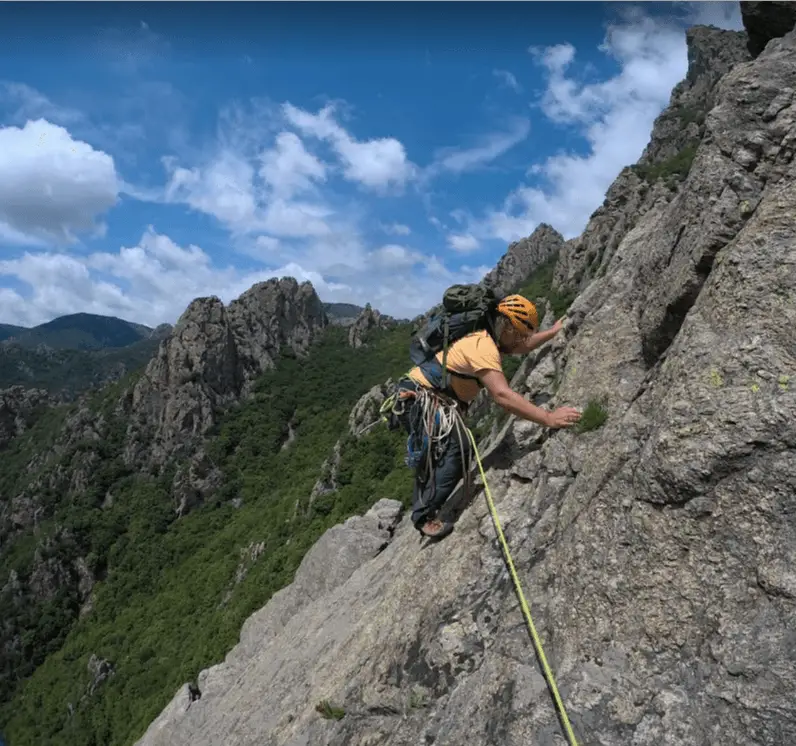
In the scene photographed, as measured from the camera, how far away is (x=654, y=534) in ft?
14.3

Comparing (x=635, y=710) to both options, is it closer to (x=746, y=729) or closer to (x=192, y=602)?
(x=746, y=729)

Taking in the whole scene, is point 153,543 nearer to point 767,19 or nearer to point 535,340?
point 535,340

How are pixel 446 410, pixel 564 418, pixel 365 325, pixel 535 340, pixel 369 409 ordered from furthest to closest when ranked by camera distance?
1. pixel 365 325
2. pixel 369 409
3. pixel 535 340
4. pixel 446 410
5. pixel 564 418

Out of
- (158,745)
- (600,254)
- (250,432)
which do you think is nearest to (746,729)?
(158,745)

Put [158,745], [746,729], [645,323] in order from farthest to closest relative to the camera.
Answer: [158,745]
[645,323]
[746,729]

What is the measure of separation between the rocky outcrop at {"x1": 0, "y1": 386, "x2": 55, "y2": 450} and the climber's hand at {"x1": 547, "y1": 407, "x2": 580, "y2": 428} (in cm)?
16395

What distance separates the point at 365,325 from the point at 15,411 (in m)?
96.1

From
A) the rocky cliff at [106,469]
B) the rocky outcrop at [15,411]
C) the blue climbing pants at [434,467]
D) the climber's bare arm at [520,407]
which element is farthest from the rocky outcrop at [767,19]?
the rocky outcrop at [15,411]

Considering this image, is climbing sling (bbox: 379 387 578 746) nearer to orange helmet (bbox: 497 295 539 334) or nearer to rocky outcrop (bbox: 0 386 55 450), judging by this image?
orange helmet (bbox: 497 295 539 334)

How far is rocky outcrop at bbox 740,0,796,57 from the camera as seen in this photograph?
553 centimetres

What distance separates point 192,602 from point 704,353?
221ft

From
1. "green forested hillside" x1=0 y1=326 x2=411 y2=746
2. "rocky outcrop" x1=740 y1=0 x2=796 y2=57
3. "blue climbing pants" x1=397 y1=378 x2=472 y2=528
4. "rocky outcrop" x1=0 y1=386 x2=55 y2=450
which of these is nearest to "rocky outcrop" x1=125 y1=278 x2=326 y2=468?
"green forested hillside" x1=0 y1=326 x2=411 y2=746

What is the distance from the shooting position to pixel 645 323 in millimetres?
5980

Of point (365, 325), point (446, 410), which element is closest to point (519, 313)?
point (446, 410)
